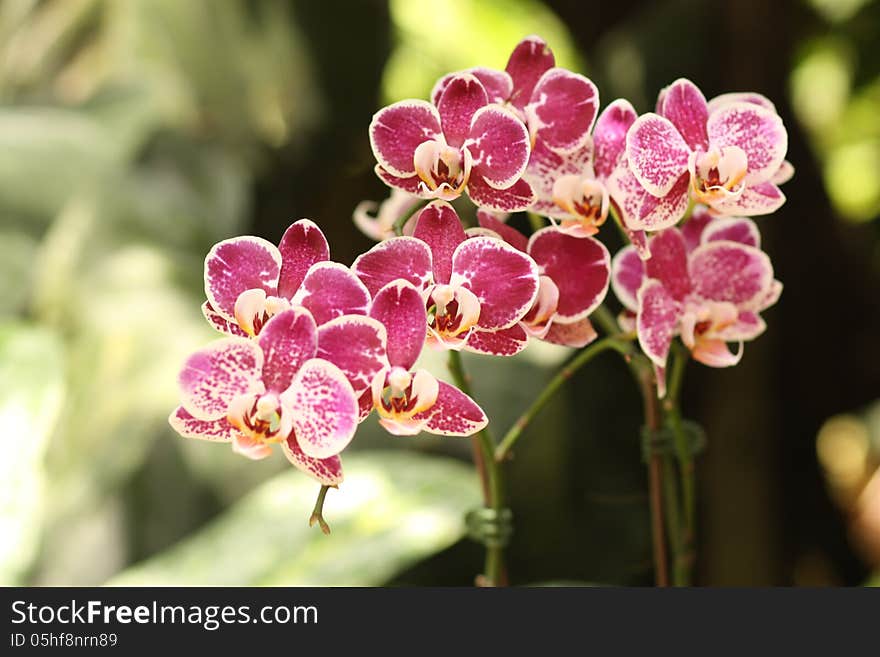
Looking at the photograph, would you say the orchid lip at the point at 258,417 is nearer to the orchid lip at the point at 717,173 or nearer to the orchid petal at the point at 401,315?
the orchid petal at the point at 401,315

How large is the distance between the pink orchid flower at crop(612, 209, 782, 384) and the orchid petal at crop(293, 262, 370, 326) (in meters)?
0.14

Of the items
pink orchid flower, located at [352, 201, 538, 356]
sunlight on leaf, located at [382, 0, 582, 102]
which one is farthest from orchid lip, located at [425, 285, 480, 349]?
sunlight on leaf, located at [382, 0, 582, 102]

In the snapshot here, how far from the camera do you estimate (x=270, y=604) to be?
19.4 inches

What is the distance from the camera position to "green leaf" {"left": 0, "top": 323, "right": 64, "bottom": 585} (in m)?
0.70

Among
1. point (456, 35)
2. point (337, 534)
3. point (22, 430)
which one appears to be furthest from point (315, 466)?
point (456, 35)

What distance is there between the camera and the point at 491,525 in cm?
45

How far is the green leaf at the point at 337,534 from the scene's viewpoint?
0.68m

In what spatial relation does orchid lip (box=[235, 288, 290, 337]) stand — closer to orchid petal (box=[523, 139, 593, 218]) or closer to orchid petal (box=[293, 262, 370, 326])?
orchid petal (box=[293, 262, 370, 326])

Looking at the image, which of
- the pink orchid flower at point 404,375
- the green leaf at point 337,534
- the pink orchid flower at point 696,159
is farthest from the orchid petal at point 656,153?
the green leaf at point 337,534

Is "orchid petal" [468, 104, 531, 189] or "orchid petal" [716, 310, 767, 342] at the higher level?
"orchid petal" [468, 104, 531, 189]

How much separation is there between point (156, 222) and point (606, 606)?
86 cm

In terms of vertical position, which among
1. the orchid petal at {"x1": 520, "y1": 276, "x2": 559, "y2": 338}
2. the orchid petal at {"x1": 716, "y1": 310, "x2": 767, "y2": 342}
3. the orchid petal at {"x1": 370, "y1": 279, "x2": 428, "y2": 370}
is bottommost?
the orchid petal at {"x1": 370, "y1": 279, "x2": 428, "y2": 370}

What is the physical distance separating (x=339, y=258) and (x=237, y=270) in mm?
453

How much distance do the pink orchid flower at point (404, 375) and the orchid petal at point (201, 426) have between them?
6 cm
